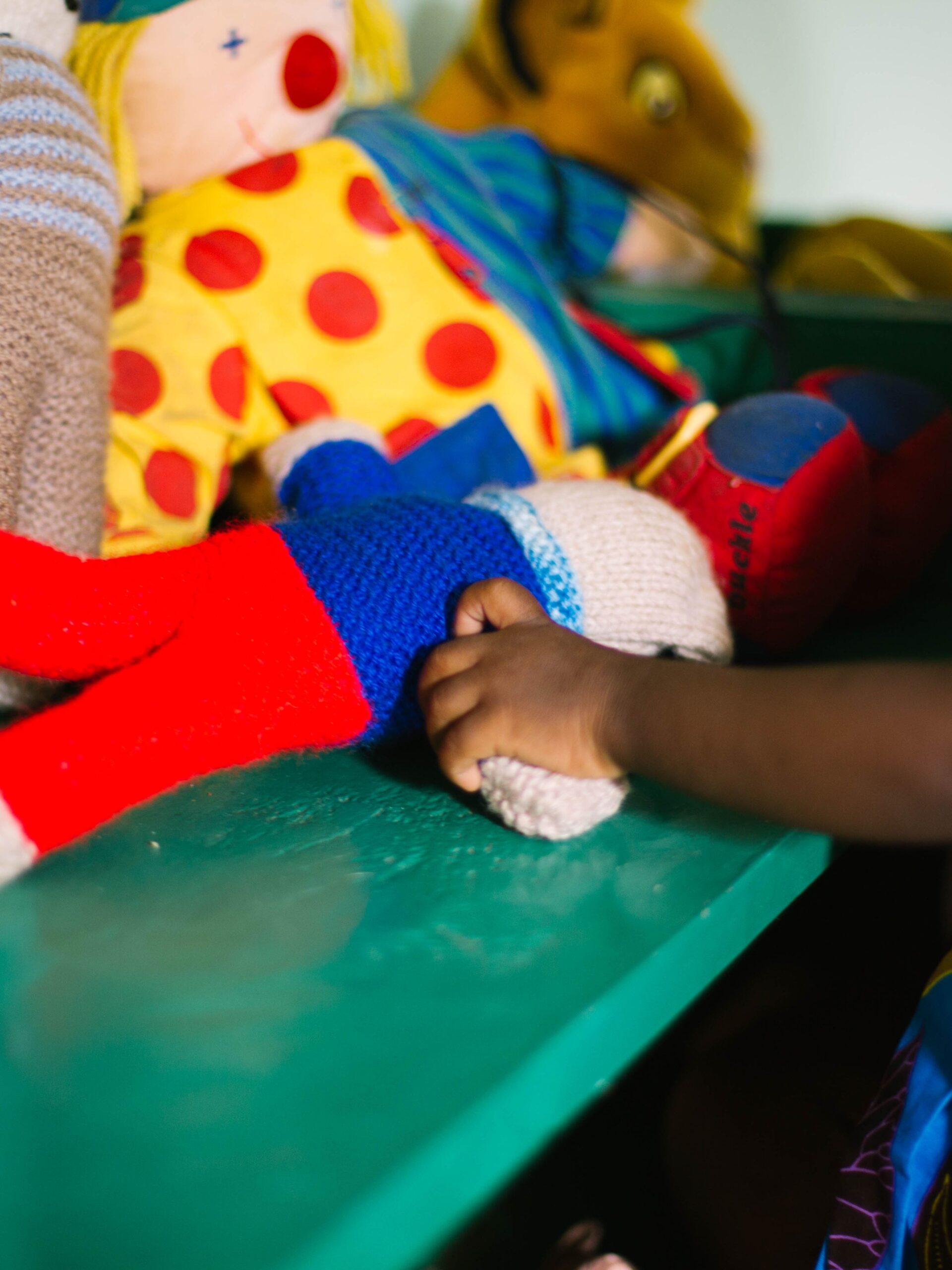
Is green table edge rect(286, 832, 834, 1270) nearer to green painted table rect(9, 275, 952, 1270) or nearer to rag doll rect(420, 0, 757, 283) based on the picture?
green painted table rect(9, 275, 952, 1270)

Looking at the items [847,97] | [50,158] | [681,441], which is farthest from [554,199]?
[847,97]

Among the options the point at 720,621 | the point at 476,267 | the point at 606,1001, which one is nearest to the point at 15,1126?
the point at 606,1001

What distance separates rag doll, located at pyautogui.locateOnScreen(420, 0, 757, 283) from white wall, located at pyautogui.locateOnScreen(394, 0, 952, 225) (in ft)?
1.42

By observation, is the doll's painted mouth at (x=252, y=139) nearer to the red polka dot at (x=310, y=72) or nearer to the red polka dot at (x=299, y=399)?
the red polka dot at (x=310, y=72)

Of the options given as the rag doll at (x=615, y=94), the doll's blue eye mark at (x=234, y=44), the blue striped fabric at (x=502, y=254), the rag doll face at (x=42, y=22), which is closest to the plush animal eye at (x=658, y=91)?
the rag doll at (x=615, y=94)

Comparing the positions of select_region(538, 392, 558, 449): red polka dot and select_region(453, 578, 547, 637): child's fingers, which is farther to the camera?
select_region(538, 392, 558, 449): red polka dot

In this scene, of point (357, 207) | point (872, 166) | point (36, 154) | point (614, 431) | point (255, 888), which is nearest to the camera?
point (255, 888)

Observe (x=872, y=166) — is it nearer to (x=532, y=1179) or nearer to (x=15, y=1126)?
(x=532, y=1179)

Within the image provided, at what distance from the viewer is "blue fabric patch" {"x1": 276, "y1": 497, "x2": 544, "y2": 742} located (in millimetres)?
474

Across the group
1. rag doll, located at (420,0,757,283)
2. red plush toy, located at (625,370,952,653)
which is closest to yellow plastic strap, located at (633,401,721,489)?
red plush toy, located at (625,370,952,653)

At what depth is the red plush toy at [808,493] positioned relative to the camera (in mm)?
594

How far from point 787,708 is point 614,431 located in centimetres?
54

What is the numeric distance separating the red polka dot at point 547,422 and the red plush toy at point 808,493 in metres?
0.13

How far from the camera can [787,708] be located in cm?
38
